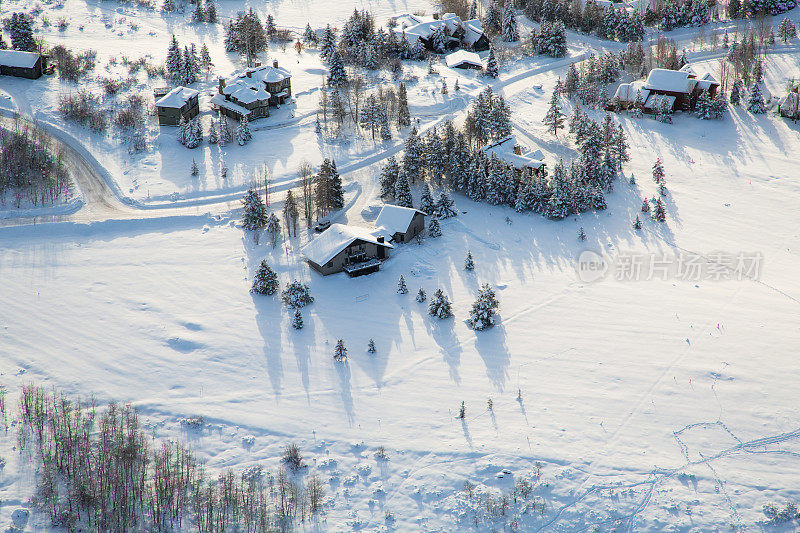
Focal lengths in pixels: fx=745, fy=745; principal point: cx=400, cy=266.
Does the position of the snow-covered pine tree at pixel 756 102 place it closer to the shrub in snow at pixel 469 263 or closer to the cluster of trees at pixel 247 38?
the shrub in snow at pixel 469 263

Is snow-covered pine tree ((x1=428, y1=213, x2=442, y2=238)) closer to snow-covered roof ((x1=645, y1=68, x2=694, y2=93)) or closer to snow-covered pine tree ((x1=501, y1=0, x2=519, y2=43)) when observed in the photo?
snow-covered roof ((x1=645, y1=68, x2=694, y2=93))

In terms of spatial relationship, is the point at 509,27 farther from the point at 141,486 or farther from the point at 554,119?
the point at 141,486

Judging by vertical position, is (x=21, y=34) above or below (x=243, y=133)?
above

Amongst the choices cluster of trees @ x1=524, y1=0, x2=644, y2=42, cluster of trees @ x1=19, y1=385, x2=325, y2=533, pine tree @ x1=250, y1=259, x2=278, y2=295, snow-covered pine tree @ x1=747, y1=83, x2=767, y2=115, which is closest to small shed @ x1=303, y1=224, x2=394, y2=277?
pine tree @ x1=250, y1=259, x2=278, y2=295

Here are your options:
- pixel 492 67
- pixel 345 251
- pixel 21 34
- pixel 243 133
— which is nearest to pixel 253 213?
pixel 345 251

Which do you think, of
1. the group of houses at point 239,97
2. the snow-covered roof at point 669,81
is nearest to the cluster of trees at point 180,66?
the group of houses at point 239,97

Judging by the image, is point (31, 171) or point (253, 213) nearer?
point (253, 213)
